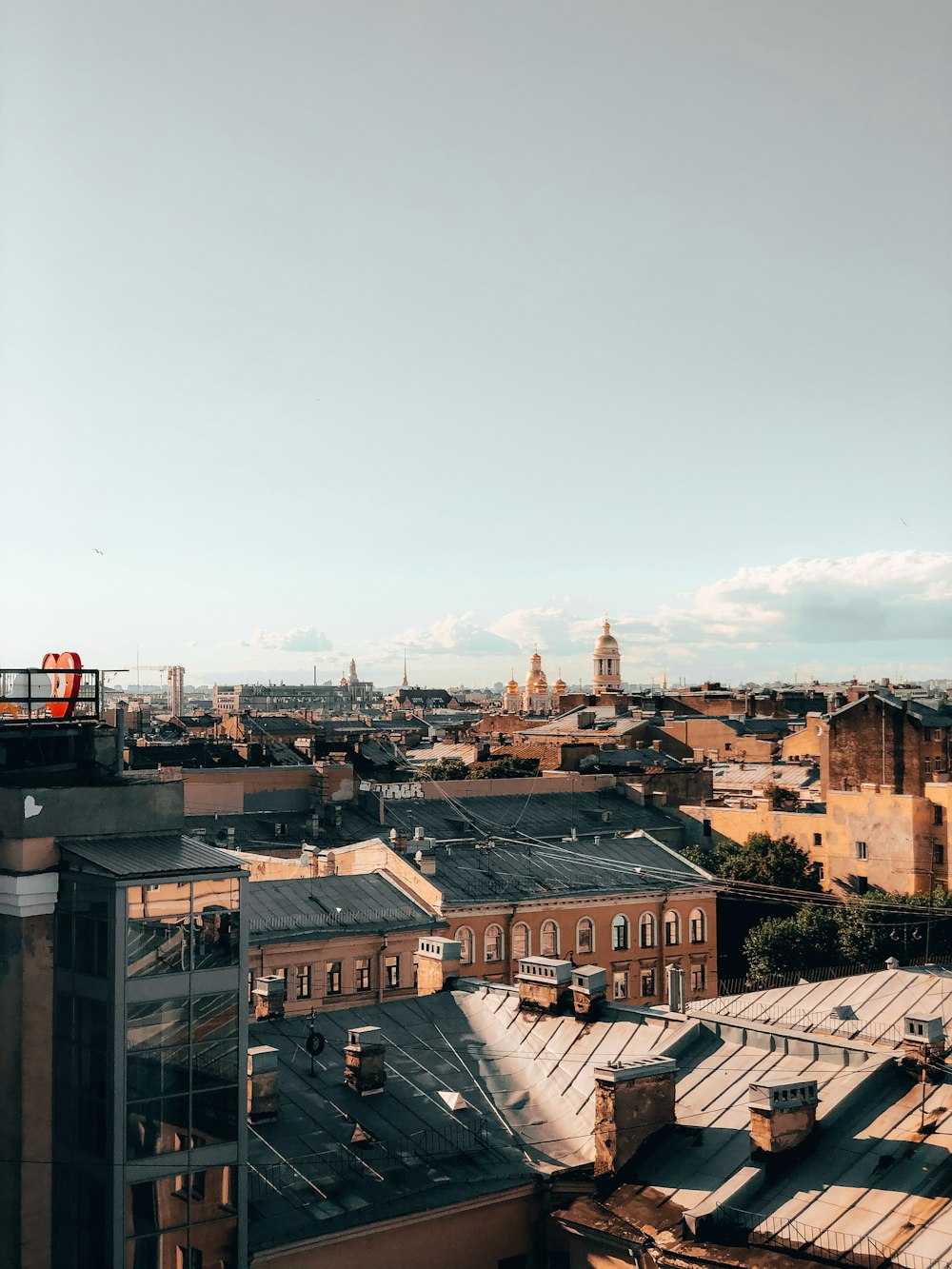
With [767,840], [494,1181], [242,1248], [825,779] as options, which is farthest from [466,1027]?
[825,779]

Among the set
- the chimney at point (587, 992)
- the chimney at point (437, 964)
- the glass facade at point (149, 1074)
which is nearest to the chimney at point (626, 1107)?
the chimney at point (587, 992)

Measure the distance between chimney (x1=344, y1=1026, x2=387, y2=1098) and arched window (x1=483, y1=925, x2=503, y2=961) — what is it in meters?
22.7

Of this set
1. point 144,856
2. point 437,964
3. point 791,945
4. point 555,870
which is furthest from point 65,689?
point 791,945

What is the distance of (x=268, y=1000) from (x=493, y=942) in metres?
20.9

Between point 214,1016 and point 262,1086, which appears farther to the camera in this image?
point 262,1086

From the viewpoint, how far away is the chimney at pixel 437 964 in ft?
101

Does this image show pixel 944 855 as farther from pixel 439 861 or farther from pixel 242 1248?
pixel 242 1248

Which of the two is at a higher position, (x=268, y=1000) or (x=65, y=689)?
(x=65, y=689)

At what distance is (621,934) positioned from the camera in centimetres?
5188

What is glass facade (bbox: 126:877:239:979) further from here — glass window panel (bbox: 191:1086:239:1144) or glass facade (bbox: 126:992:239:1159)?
glass window panel (bbox: 191:1086:239:1144)

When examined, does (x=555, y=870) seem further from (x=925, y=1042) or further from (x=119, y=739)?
(x=119, y=739)

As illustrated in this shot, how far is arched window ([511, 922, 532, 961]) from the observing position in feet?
161

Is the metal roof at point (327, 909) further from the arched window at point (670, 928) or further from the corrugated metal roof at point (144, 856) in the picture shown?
the corrugated metal roof at point (144, 856)

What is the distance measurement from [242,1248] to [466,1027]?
9.15 metres
